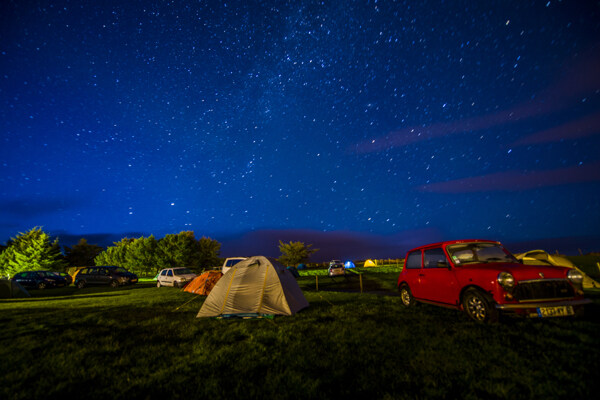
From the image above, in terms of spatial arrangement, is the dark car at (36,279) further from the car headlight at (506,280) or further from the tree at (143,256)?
the car headlight at (506,280)

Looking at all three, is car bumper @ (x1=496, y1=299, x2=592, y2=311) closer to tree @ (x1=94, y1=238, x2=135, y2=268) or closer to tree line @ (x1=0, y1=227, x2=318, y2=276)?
tree line @ (x1=0, y1=227, x2=318, y2=276)

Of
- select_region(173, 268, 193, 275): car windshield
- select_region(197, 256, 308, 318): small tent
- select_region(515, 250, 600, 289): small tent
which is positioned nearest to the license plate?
select_region(197, 256, 308, 318): small tent

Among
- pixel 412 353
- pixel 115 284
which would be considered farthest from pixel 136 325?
pixel 115 284

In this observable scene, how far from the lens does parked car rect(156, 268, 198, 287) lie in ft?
69.1

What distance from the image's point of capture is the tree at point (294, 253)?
64625 mm

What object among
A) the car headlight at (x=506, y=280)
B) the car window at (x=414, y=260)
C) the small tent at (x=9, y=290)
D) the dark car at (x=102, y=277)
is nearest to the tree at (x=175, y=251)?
the dark car at (x=102, y=277)

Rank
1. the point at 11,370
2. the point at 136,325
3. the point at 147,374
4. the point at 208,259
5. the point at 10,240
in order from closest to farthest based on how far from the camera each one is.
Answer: the point at 147,374 → the point at 11,370 → the point at 136,325 → the point at 10,240 → the point at 208,259

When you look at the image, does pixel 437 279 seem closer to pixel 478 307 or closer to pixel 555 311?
pixel 478 307

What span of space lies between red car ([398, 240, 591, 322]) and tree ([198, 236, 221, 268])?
46.7m

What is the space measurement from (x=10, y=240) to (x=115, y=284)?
33866 mm

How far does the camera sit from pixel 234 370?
443 centimetres

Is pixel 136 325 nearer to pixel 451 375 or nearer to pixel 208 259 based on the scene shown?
pixel 451 375

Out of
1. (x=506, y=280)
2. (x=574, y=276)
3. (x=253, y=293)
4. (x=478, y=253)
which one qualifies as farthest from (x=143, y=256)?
(x=574, y=276)

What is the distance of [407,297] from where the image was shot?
30.6 feet
